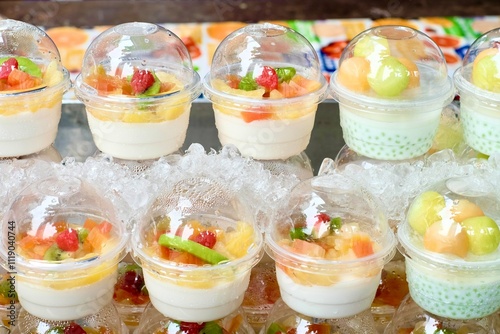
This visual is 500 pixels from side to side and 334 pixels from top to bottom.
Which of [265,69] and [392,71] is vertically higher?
[392,71]

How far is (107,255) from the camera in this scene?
2004 millimetres

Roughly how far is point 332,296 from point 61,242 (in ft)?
2.37

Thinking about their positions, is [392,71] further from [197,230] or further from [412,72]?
[197,230]

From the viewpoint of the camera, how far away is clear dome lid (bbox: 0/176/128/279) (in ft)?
6.45

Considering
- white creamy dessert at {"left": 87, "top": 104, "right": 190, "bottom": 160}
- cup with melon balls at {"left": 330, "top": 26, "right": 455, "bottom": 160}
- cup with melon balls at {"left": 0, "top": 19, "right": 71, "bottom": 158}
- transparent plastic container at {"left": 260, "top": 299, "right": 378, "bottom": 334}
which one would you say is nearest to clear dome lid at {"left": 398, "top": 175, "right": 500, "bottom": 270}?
transparent plastic container at {"left": 260, "top": 299, "right": 378, "bottom": 334}

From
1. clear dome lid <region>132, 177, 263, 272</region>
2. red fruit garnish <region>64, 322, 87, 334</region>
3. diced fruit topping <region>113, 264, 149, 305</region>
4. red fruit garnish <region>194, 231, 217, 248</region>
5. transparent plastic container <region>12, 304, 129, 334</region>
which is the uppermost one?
red fruit garnish <region>194, 231, 217, 248</region>

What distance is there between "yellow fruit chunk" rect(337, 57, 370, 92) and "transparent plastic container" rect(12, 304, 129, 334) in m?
1.06

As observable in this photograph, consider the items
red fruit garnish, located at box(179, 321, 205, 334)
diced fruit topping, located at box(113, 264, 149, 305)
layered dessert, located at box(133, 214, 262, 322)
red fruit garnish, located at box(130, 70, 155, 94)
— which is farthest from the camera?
red fruit garnish, located at box(130, 70, 155, 94)

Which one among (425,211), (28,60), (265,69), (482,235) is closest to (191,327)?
(425,211)

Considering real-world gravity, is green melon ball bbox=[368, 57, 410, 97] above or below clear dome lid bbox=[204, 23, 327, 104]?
above

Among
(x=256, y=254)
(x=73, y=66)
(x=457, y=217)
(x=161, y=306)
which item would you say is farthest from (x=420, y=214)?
(x=73, y=66)

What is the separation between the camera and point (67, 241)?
197cm

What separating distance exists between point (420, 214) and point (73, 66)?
3.04 metres

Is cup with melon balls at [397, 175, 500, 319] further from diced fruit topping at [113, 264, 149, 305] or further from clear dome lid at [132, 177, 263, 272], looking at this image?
diced fruit topping at [113, 264, 149, 305]
